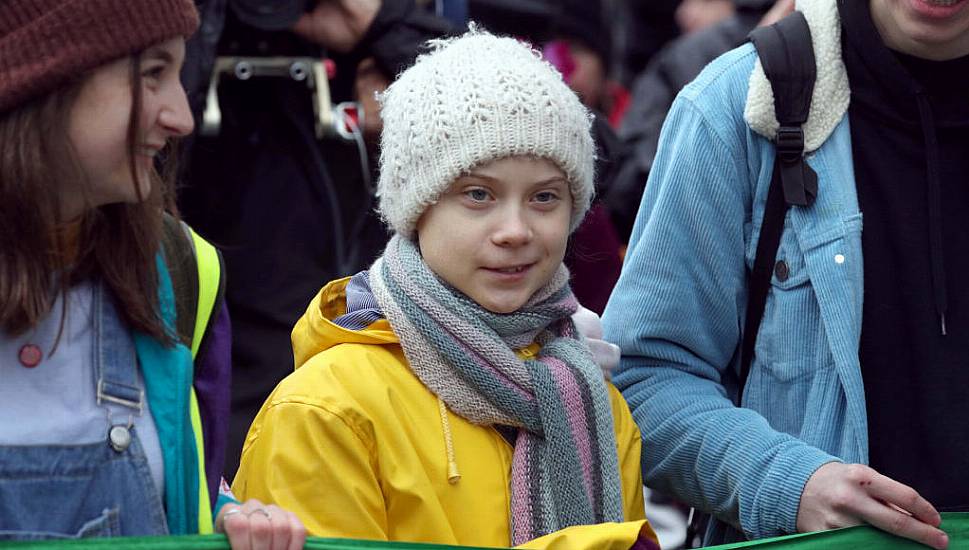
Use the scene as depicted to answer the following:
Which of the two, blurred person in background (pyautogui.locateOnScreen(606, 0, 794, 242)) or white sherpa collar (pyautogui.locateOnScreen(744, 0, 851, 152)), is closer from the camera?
white sherpa collar (pyautogui.locateOnScreen(744, 0, 851, 152))

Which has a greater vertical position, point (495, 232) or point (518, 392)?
point (495, 232)

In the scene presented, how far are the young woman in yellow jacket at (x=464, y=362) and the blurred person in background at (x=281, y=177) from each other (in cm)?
133

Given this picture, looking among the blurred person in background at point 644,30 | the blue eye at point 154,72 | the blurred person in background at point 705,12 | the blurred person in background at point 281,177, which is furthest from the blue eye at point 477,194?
the blurred person in background at point 644,30

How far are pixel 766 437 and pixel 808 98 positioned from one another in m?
0.70

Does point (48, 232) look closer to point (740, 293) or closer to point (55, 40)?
point (55, 40)

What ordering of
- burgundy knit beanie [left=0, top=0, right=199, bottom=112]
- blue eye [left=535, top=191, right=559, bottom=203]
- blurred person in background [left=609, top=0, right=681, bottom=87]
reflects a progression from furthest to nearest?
1. blurred person in background [left=609, top=0, right=681, bottom=87]
2. blue eye [left=535, top=191, right=559, bottom=203]
3. burgundy knit beanie [left=0, top=0, right=199, bottom=112]

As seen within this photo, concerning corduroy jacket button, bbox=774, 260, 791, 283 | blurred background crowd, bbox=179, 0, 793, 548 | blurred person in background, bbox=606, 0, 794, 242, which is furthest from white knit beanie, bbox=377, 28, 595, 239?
blurred person in background, bbox=606, 0, 794, 242

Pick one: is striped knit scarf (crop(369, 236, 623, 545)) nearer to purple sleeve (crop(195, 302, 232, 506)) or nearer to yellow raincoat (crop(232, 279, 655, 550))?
yellow raincoat (crop(232, 279, 655, 550))

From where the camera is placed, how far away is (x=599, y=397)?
328 centimetres

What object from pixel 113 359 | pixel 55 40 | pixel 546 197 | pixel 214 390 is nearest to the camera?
pixel 55 40

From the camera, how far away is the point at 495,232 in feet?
10.5

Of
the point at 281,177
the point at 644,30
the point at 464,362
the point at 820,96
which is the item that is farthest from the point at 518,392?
the point at 644,30

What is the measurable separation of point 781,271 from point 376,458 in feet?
3.16

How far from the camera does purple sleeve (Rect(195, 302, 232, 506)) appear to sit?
9.74 ft
